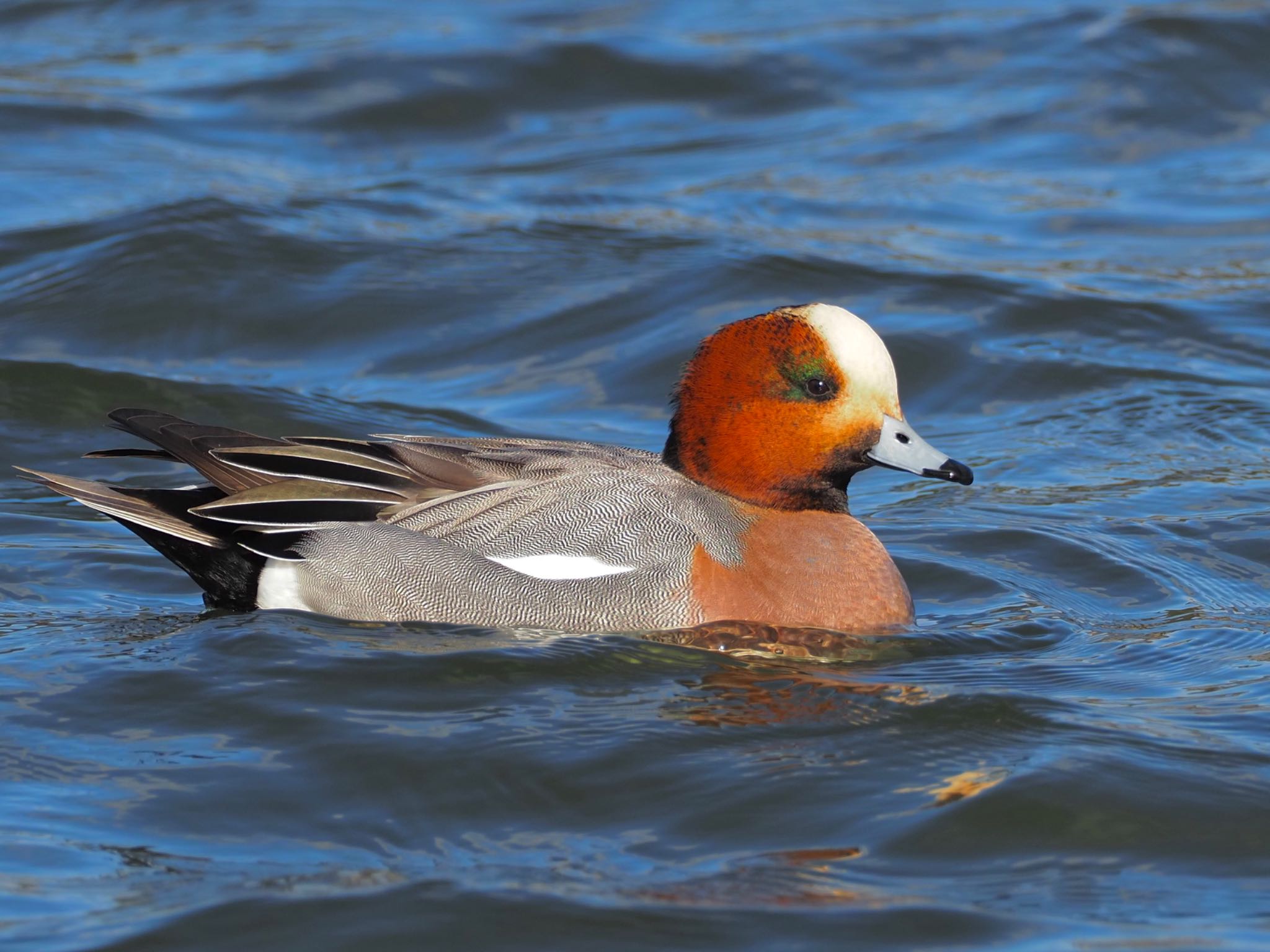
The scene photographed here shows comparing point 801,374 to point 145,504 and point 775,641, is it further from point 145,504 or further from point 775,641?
point 145,504

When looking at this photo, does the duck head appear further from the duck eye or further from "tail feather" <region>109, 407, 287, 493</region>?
"tail feather" <region>109, 407, 287, 493</region>

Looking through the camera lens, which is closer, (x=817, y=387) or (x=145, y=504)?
(x=817, y=387)

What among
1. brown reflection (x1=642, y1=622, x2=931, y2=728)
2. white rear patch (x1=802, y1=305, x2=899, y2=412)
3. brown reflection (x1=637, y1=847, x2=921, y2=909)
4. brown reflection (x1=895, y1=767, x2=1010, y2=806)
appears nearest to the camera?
brown reflection (x1=637, y1=847, x2=921, y2=909)

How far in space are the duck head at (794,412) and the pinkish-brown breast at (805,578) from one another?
0.40 feet

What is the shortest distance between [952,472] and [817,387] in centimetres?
46

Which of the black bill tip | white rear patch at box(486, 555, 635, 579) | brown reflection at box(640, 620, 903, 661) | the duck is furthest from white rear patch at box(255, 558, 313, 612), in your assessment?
the black bill tip

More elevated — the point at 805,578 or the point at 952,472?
the point at 952,472

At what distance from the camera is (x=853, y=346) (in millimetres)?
5379

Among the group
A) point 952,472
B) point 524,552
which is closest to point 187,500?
point 524,552

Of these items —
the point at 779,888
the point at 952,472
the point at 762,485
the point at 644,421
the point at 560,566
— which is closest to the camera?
the point at 779,888

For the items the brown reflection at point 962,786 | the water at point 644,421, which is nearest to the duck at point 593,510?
the water at point 644,421

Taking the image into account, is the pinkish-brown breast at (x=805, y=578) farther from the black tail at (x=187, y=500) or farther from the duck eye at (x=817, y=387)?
the black tail at (x=187, y=500)

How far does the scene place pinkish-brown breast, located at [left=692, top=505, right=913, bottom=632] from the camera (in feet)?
17.4

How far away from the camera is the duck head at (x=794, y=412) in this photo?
5410 mm
